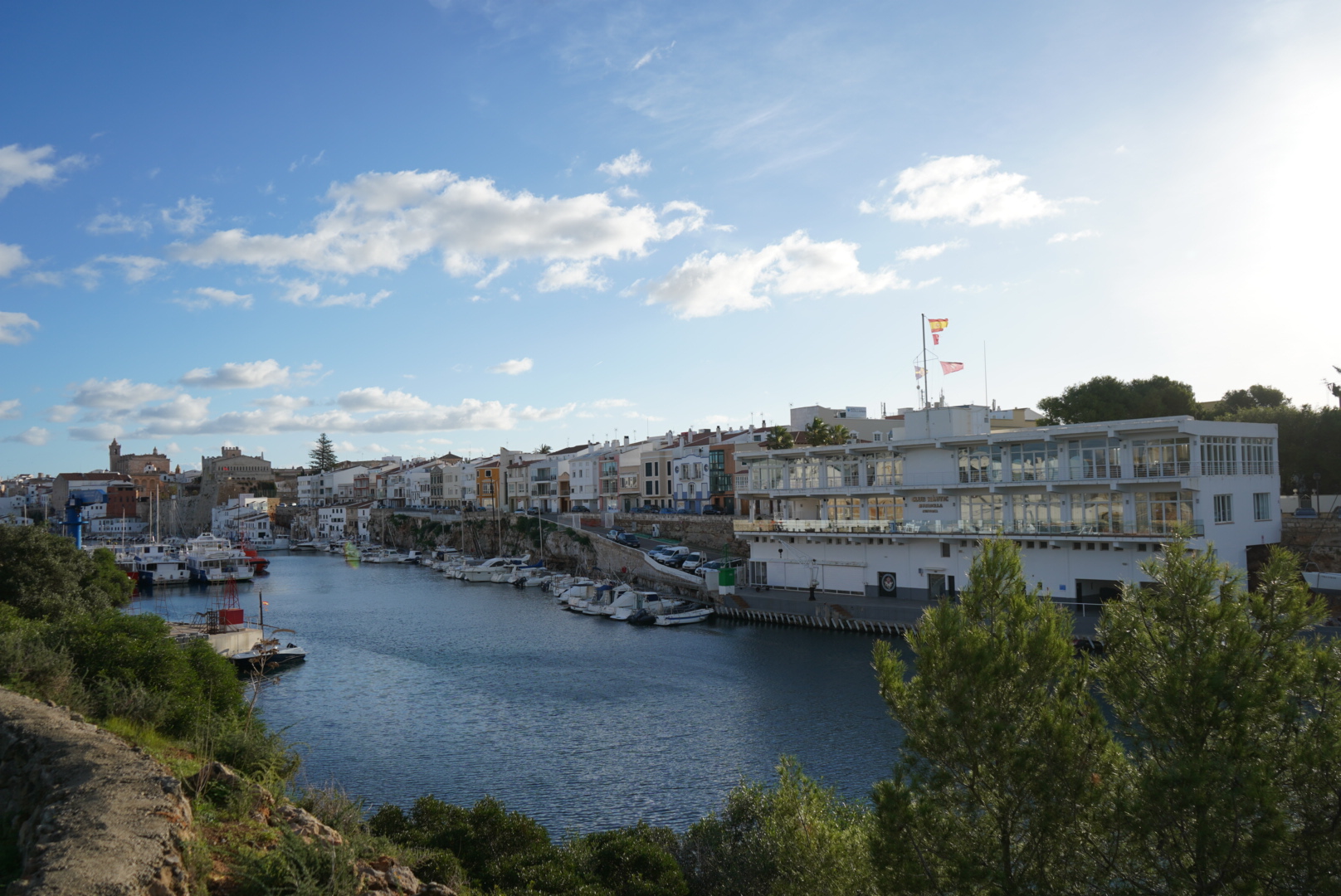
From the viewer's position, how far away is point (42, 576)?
3269 cm

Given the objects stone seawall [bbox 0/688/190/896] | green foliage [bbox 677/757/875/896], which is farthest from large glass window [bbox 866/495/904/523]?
stone seawall [bbox 0/688/190/896]

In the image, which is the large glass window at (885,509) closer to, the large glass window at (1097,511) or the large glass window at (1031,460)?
the large glass window at (1031,460)

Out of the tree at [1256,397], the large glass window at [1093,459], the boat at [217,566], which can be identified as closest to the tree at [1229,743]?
the large glass window at [1093,459]

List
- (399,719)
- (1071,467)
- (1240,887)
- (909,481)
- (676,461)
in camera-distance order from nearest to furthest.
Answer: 1. (1240,887)
2. (399,719)
3. (1071,467)
4. (909,481)
5. (676,461)

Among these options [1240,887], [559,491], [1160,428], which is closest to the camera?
[1240,887]

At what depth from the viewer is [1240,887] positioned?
24.9ft

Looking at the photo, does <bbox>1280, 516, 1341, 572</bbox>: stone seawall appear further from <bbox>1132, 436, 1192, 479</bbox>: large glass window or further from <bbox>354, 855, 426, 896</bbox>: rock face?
<bbox>354, 855, 426, 896</bbox>: rock face

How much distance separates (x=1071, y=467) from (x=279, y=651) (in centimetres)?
3845

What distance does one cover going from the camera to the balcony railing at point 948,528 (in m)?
36.0

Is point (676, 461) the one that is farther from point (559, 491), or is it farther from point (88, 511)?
point (88, 511)

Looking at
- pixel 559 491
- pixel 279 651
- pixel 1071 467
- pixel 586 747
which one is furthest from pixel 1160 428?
pixel 559 491

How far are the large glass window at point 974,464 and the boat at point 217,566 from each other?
214 ft

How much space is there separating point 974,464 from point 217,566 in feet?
236

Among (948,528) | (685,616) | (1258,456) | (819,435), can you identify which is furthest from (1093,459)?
(685,616)
